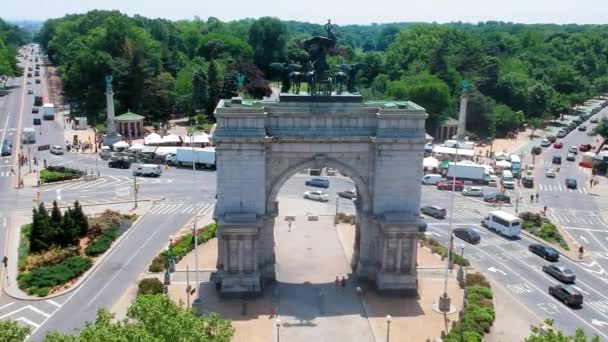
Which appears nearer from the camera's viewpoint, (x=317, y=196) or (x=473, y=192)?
(x=317, y=196)

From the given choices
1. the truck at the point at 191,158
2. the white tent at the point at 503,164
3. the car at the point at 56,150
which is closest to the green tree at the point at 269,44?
the car at the point at 56,150

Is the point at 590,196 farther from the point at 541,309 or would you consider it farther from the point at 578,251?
the point at 541,309

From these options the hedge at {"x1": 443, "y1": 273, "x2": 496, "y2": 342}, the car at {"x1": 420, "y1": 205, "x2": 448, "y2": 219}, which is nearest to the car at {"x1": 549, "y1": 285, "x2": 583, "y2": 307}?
the hedge at {"x1": 443, "y1": 273, "x2": 496, "y2": 342}

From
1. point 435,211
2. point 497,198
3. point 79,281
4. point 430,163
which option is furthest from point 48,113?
point 497,198

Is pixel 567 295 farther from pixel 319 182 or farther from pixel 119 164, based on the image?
pixel 119 164

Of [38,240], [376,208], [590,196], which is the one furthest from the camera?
[590,196]

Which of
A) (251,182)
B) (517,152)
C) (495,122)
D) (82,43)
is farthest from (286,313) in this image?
(82,43)
